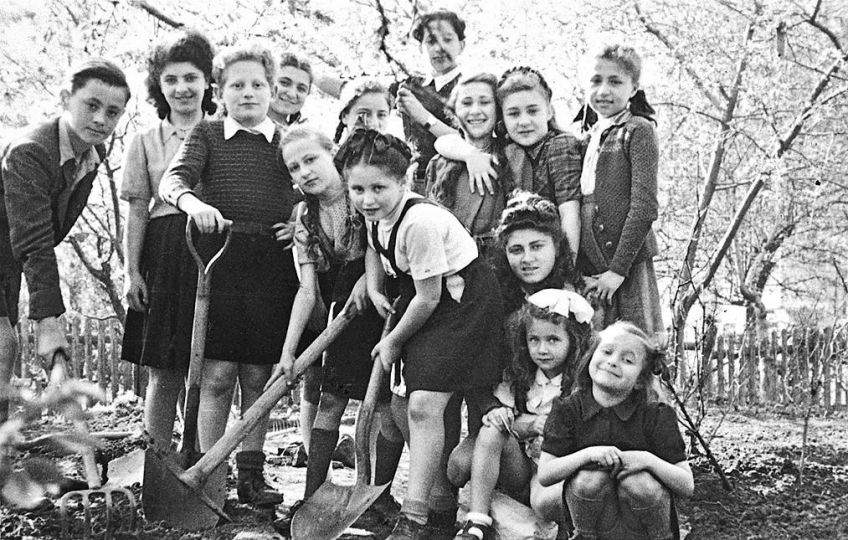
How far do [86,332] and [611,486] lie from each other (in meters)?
9.03

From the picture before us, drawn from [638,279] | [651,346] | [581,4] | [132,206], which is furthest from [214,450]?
[581,4]

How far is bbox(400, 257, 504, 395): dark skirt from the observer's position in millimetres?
3289

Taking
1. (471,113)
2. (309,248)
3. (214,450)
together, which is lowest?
(214,450)

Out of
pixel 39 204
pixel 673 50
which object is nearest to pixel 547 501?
pixel 39 204

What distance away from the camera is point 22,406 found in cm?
118

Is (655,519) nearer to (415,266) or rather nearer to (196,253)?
(415,266)

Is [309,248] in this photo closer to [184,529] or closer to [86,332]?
[184,529]

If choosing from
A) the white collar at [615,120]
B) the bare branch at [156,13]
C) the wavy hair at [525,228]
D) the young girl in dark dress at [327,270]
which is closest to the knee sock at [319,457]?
the young girl in dark dress at [327,270]

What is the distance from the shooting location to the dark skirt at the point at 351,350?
3.67 metres

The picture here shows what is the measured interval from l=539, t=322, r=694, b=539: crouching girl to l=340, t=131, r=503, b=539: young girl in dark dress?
0.41m

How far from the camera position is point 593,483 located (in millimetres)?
2895

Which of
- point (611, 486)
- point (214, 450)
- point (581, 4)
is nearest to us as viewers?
point (611, 486)

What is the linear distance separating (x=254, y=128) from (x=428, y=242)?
113 cm

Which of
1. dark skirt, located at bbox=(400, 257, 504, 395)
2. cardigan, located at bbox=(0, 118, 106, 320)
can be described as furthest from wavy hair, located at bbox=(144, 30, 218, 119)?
dark skirt, located at bbox=(400, 257, 504, 395)
